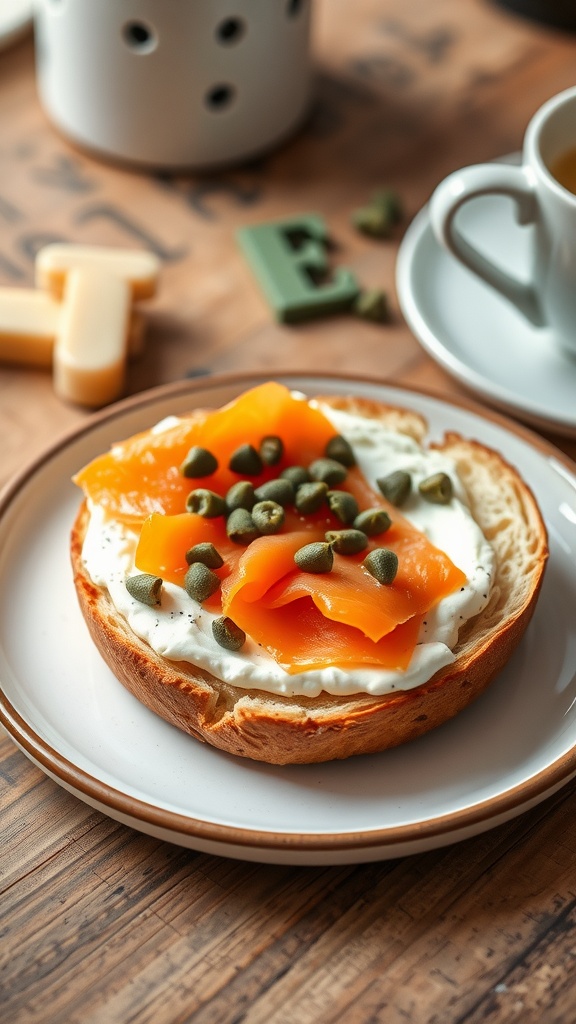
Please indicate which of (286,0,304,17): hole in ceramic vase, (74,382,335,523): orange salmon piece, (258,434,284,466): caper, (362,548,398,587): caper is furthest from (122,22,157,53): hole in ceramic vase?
(362,548,398,587): caper

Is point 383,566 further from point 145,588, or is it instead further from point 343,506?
point 145,588

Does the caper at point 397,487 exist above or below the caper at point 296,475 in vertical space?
below

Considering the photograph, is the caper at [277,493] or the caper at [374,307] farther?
the caper at [374,307]

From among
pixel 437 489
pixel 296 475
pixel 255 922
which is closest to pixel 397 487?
pixel 437 489

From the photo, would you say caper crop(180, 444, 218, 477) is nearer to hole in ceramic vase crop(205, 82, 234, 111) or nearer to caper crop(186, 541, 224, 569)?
caper crop(186, 541, 224, 569)

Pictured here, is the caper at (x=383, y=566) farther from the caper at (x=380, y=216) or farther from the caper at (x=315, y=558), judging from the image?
the caper at (x=380, y=216)

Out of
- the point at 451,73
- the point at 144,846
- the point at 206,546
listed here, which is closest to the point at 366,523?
the point at 206,546

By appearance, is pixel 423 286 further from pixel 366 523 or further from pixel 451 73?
pixel 451 73

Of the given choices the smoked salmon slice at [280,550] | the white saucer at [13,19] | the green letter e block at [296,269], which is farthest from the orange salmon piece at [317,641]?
the white saucer at [13,19]

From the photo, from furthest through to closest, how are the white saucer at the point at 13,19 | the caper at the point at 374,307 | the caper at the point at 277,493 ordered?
the white saucer at the point at 13,19 < the caper at the point at 374,307 < the caper at the point at 277,493
